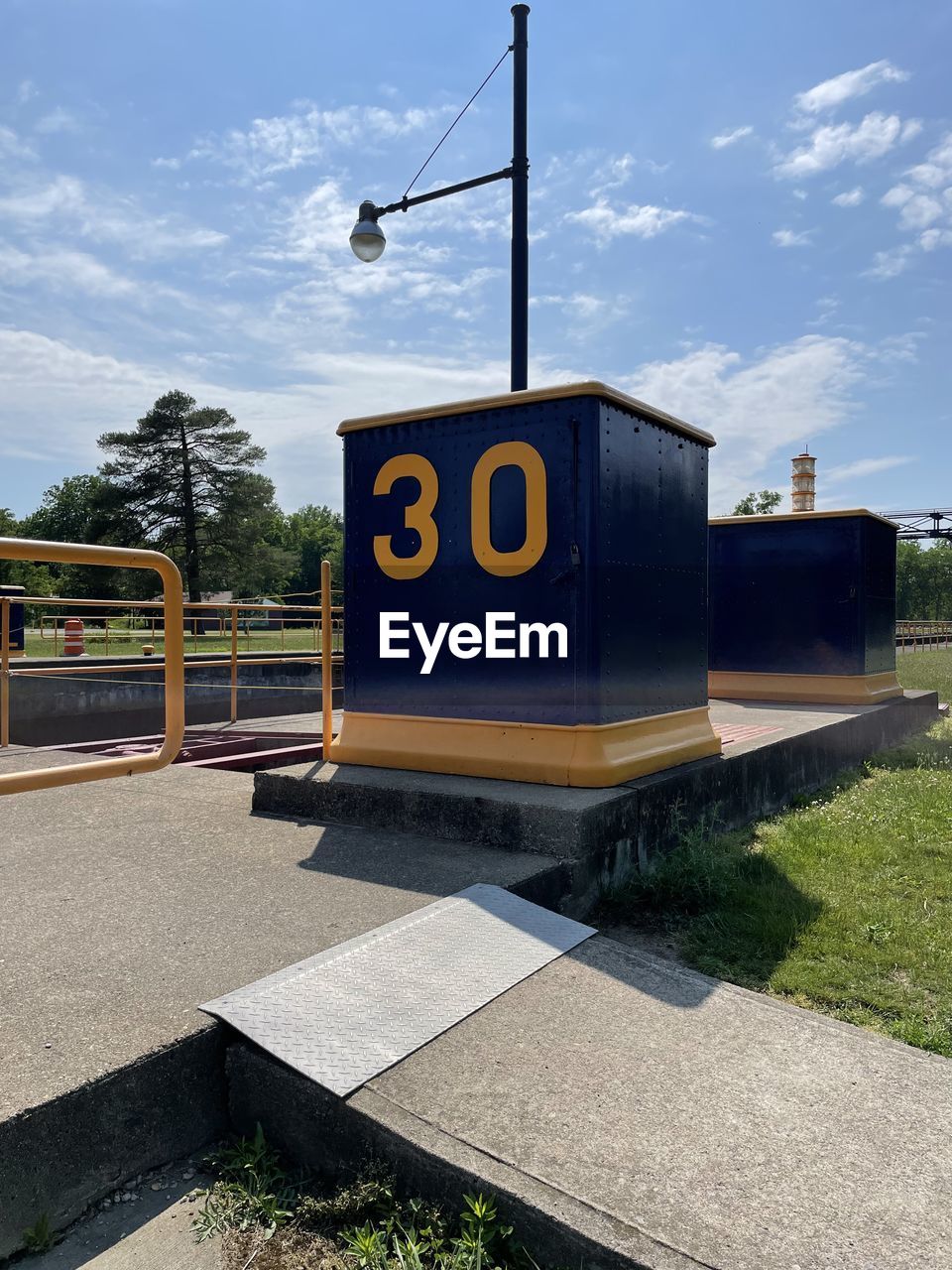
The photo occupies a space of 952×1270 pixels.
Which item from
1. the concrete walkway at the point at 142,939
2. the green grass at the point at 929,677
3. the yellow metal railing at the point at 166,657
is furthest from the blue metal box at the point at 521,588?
the green grass at the point at 929,677

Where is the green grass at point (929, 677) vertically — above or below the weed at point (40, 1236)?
below

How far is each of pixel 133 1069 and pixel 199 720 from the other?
549 inches

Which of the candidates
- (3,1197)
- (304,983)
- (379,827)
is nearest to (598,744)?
(379,827)

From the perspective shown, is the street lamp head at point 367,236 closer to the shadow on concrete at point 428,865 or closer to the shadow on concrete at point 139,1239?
the shadow on concrete at point 428,865

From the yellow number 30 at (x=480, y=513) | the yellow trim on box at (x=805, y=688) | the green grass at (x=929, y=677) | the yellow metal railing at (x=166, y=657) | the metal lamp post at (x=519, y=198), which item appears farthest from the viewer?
the green grass at (x=929, y=677)

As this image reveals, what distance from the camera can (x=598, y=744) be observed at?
4754 millimetres

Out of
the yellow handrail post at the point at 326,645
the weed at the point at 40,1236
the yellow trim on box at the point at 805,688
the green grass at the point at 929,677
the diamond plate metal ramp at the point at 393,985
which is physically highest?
the yellow handrail post at the point at 326,645

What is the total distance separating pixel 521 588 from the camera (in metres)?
4.97

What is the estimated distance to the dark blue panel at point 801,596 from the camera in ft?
34.2

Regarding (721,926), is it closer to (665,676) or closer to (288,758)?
(665,676)

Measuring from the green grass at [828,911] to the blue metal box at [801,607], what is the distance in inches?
171

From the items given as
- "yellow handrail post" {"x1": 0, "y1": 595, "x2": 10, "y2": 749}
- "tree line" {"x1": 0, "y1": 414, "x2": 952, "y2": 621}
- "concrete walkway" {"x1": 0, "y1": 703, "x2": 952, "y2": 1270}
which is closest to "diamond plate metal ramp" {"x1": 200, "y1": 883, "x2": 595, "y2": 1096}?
"concrete walkway" {"x1": 0, "y1": 703, "x2": 952, "y2": 1270}

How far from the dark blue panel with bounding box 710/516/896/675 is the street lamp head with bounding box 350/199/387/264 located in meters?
5.31

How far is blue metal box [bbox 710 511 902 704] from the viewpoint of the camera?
10.4 metres
